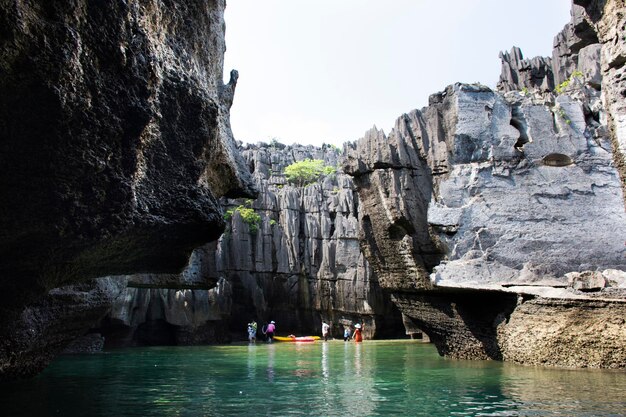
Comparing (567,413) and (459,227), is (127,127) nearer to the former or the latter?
(567,413)

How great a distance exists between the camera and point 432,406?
791 centimetres

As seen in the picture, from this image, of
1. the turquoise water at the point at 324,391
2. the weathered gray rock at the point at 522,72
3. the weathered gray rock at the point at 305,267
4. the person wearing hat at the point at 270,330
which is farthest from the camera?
the weathered gray rock at the point at 522,72

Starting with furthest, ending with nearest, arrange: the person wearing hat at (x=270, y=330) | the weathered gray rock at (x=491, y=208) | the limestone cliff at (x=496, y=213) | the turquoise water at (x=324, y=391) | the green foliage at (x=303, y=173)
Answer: the green foliage at (x=303, y=173) → the person wearing hat at (x=270, y=330) → the weathered gray rock at (x=491, y=208) → the limestone cliff at (x=496, y=213) → the turquoise water at (x=324, y=391)

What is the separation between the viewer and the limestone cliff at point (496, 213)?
14.3 meters

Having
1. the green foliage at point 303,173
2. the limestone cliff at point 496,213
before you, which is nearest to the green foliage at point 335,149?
the green foliage at point 303,173

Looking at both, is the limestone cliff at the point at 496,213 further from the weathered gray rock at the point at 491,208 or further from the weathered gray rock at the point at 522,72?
the weathered gray rock at the point at 522,72

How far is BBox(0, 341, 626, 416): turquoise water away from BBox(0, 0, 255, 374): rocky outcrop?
2.84 meters

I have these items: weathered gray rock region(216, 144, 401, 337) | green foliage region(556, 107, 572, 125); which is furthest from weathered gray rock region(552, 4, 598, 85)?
green foliage region(556, 107, 572, 125)

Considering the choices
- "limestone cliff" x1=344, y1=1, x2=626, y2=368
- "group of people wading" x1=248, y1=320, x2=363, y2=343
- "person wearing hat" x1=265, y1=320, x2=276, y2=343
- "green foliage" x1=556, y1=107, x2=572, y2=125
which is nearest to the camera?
"limestone cliff" x1=344, y1=1, x2=626, y2=368

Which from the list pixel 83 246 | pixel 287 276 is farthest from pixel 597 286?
pixel 287 276

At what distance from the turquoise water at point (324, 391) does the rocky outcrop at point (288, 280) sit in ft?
52.6

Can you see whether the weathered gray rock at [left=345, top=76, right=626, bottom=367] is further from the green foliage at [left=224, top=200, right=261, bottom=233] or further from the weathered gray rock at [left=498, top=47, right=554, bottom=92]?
the weathered gray rock at [left=498, top=47, right=554, bottom=92]

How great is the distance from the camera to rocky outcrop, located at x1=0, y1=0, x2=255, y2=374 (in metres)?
3.74

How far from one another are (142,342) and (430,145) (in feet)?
67.5
